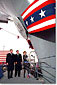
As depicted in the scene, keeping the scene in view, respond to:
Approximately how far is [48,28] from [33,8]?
1.30 feet

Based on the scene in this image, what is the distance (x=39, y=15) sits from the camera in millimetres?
1490

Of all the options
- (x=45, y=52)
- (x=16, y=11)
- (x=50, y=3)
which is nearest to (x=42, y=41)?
(x=45, y=52)

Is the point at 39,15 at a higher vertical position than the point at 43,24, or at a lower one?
higher

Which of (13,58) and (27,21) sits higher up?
(27,21)

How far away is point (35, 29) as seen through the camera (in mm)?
1592

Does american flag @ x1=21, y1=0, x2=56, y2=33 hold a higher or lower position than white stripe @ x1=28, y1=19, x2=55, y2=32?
higher

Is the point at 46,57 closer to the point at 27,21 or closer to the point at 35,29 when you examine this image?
the point at 35,29

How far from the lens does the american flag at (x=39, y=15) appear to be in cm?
140

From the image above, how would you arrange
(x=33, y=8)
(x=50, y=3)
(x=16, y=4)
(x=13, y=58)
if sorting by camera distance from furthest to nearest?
(x=13, y=58)
(x=16, y=4)
(x=33, y=8)
(x=50, y=3)

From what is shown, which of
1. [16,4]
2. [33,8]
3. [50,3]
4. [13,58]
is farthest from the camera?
[13,58]

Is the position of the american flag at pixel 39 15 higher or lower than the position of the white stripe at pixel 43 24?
higher

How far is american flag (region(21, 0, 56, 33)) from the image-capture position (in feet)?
4.58

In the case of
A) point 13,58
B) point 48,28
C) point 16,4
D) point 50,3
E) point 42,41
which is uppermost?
point 16,4

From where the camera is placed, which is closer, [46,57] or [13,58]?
[46,57]
